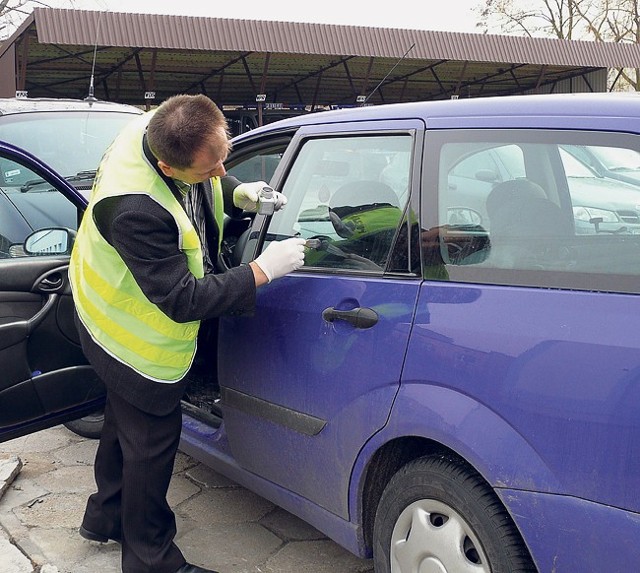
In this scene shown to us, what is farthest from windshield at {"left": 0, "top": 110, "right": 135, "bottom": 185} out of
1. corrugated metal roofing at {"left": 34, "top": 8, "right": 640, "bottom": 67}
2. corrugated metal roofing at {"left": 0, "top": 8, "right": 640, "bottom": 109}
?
corrugated metal roofing at {"left": 0, "top": 8, "right": 640, "bottom": 109}

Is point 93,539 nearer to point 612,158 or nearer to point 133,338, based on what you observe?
point 133,338

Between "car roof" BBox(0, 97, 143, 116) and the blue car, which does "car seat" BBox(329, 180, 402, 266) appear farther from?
"car roof" BBox(0, 97, 143, 116)

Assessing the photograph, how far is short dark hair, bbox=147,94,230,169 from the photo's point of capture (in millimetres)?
2205

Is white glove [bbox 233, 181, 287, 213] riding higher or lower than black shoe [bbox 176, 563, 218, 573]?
higher

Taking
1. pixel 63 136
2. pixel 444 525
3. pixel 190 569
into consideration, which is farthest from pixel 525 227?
pixel 63 136

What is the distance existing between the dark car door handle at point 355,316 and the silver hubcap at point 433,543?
500 millimetres

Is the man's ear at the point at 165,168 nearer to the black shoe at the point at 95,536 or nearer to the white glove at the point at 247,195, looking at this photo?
the white glove at the point at 247,195

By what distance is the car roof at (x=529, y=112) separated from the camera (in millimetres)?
1841

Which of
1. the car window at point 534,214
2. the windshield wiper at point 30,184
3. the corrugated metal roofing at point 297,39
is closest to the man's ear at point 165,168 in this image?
the car window at point 534,214

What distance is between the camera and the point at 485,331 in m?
1.90

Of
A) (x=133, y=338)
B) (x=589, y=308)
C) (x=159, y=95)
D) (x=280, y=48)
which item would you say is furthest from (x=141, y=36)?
(x=589, y=308)

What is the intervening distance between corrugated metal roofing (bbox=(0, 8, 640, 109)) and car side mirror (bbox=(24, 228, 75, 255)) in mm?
10041

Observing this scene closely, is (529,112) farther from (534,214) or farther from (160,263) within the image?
(160,263)

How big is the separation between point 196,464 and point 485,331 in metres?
2.18
